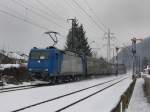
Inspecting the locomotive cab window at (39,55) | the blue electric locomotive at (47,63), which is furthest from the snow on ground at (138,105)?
the locomotive cab window at (39,55)

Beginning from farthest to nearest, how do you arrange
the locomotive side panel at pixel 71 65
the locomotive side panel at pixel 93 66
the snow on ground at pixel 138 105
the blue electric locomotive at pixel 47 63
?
the locomotive side panel at pixel 93 66 < the locomotive side panel at pixel 71 65 < the blue electric locomotive at pixel 47 63 < the snow on ground at pixel 138 105

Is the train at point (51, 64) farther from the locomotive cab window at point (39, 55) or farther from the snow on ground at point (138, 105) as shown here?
the snow on ground at point (138, 105)

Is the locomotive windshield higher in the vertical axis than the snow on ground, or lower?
higher

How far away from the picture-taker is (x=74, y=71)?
45.8 m

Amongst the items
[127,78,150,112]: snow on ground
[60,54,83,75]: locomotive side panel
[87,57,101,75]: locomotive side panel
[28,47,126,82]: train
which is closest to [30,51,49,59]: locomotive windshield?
[28,47,126,82]: train

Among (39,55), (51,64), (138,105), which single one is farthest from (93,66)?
(138,105)

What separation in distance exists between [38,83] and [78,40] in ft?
212

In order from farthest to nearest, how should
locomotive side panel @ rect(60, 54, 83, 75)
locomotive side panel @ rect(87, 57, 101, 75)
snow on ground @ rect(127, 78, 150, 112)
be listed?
1. locomotive side panel @ rect(87, 57, 101, 75)
2. locomotive side panel @ rect(60, 54, 83, 75)
3. snow on ground @ rect(127, 78, 150, 112)

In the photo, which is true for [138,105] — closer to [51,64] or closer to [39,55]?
[51,64]

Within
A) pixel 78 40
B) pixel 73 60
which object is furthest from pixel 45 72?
pixel 78 40

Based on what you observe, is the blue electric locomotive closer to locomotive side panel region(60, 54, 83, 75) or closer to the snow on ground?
locomotive side panel region(60, 54, 83, 75)

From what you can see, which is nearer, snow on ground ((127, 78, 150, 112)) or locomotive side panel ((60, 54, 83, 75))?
snow on ground ((127, 78, 150, 112))

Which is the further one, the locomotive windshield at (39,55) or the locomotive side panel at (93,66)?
the locomotive side panel at (93,66)

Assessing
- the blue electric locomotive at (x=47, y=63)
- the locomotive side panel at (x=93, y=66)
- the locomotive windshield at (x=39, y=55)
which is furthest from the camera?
the locomotive side panel at (x=93, y=66)
